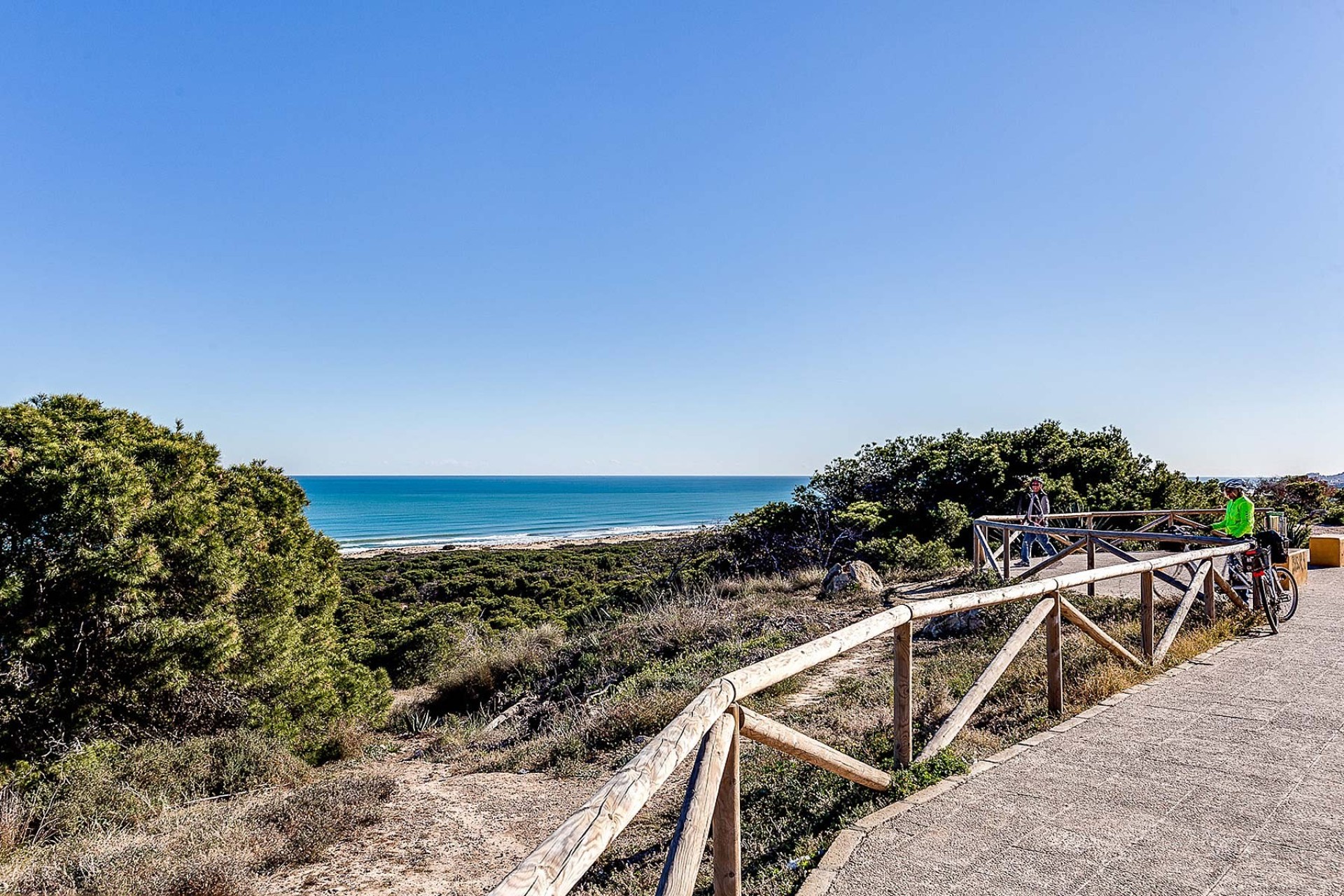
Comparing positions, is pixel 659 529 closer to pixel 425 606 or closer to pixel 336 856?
pixel 425 606

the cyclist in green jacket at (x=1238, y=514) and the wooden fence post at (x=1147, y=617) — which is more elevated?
the cyclist in green jacket at (x=1238, y=514)

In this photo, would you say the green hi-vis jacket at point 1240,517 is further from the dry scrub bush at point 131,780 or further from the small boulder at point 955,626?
the dry scrub bush at point 131,780

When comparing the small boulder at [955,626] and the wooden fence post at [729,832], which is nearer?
the wooden fence post at [729,832]

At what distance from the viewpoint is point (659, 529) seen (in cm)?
Answer: 7525

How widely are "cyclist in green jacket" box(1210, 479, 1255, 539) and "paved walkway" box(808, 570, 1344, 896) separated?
3425mm

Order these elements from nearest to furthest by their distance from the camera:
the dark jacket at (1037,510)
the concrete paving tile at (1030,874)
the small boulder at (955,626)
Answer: the concrete paving tile at (1030,874), the small boulder at (955,626), the dark jacket at (1037,510)

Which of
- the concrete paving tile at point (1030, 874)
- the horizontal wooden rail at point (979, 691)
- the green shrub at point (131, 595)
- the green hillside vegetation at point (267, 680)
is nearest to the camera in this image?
the concrete paving tile at point (1030, 874)

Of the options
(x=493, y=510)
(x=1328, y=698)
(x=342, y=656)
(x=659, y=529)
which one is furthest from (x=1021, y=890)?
(x=493, y=510)

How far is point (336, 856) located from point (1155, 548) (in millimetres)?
14943

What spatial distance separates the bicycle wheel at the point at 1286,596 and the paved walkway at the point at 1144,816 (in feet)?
11.3

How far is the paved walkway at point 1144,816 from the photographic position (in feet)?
9.93

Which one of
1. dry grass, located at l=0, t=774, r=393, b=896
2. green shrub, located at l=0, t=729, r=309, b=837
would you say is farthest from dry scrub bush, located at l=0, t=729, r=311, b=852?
dry grass, located at l=0, t=774, r=393, b=896

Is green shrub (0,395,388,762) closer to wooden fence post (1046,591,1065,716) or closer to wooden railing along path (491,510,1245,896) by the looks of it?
wooden railing along path (491,510,1245,896)

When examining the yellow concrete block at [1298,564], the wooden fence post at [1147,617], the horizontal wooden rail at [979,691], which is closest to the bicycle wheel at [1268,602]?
the yellow concrete block at [1298,564]
